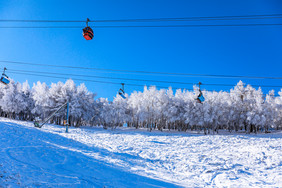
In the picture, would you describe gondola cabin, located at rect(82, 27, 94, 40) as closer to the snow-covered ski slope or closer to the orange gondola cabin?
the orange gondola cabin

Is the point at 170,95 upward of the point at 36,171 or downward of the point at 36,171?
upward

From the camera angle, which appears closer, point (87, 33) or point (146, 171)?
point (87, 33)

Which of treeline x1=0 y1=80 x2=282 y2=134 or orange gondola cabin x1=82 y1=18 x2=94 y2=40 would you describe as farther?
treeline x1=0 y1=80 x2=282 y2=134

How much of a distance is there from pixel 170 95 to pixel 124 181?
51.1m

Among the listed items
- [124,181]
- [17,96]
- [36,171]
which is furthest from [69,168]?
[17,96]

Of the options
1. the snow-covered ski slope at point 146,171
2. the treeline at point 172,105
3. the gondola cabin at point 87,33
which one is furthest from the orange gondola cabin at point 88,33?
the treeline at point 172,105

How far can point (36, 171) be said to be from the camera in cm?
619

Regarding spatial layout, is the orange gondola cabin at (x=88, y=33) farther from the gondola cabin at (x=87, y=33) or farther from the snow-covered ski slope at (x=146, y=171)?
the snow-covered ski slope at (x=146, y=171)

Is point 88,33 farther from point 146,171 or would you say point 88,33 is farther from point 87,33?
point 146,171

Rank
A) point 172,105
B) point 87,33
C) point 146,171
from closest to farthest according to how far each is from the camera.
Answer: point 87,33 → point 146,171 → point 172,105

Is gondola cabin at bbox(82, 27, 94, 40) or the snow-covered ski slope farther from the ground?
gondola cabin at bbox(82, 27, 94, 40)

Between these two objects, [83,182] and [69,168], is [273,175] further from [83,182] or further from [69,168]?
[69,168]

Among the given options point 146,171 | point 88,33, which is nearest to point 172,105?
point 146,171

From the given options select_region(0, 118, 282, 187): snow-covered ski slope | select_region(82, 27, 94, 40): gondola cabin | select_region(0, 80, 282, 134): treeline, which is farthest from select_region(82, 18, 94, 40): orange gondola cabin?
select_region(0, 80, 282, 134): treeline
